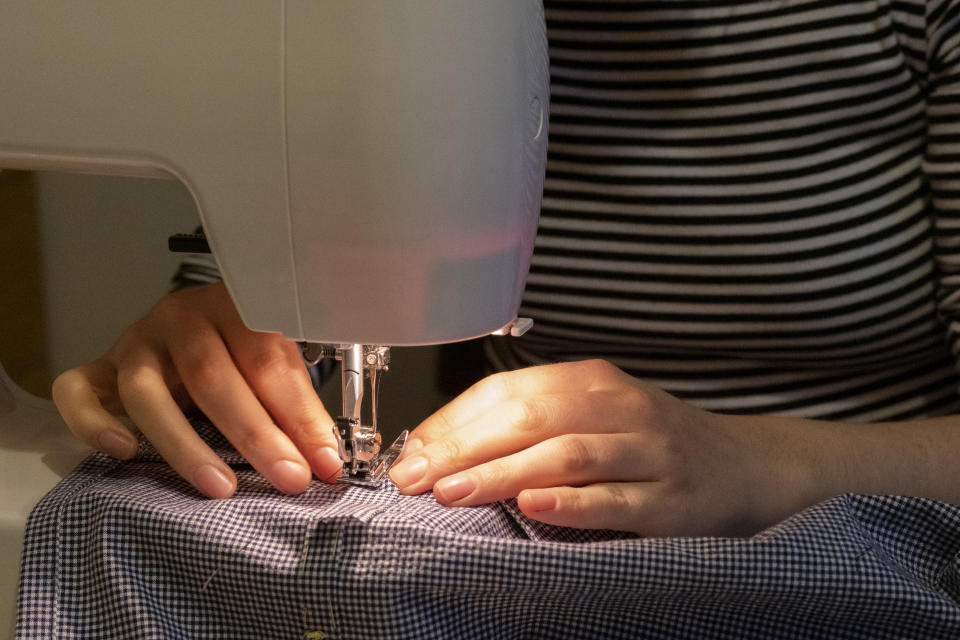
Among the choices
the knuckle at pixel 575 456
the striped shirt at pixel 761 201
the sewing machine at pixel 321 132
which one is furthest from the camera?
the striped shirt at pixel 761 201

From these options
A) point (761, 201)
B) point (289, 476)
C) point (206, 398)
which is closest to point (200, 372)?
point (206, 398)

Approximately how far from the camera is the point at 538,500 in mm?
564

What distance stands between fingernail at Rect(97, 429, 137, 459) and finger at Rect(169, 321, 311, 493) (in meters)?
0.06

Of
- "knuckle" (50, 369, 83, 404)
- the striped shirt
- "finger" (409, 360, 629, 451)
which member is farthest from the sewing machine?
the striped shirt

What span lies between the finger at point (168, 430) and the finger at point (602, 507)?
0.67 ft

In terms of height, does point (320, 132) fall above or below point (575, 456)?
above

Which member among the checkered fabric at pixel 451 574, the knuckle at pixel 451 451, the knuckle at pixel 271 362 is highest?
the knuckle at pixel 271 362

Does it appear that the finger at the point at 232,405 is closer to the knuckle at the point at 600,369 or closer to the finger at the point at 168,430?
the finger at the point at 168,430

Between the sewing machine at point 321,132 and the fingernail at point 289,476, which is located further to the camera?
the fingernail at point 289,476

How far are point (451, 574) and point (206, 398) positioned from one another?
0.26 meters

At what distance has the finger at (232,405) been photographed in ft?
2.01

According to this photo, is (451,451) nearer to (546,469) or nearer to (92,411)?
(546,469)

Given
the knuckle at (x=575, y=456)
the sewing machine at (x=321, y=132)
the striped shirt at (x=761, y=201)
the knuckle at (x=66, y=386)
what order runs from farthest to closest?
the striped shirt at (x=761, y=201) → the knuckle at (x=66, y=386) → the knuckle at (x=575, y=456) → the sewing machine at (x=321, y=132)

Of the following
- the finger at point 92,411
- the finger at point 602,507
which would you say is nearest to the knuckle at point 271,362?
the finger at point 92,411
